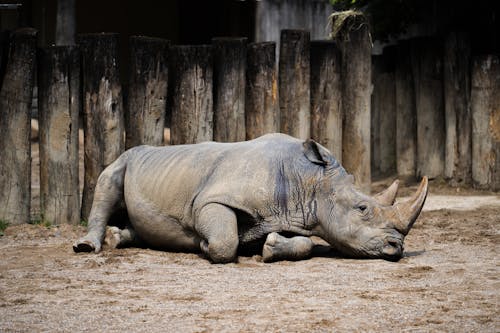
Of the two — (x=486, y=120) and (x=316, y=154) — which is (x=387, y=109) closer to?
(x=486, y=120)

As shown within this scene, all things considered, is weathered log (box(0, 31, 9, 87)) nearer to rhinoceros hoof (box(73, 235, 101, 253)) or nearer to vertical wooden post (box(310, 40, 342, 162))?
rhinoceros hoof (box(73, 235, 101, 253))

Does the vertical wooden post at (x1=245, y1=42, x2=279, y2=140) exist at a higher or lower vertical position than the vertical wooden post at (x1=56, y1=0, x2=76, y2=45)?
lower

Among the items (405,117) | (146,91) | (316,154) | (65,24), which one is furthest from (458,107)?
(65,24)

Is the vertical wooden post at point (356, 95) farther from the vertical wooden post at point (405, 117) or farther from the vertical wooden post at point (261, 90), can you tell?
the vertical wooden post at point (405, 117)

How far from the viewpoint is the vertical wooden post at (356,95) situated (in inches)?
367

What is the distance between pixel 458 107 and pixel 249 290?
18.8ft

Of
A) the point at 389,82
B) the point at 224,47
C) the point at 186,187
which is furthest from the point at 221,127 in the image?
the point at 389,82

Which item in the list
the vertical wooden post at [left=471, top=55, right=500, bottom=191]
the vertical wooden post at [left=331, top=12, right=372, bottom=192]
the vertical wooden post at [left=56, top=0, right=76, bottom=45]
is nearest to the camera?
the vertical wooden post at [left=331, top=12, right=372, bottom=192]

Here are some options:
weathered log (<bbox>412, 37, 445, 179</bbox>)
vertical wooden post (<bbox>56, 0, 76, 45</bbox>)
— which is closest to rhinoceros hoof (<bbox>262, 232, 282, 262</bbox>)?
weathered log (<bbox>412, 37, 445, 179</bbox>)

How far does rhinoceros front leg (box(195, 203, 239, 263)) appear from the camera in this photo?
6.75 meters

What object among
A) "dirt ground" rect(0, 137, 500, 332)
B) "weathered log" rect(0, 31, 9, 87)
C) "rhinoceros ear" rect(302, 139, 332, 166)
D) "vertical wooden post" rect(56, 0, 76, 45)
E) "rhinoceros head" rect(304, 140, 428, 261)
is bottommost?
"dirt ground" rect(0, 137, 500, 332)

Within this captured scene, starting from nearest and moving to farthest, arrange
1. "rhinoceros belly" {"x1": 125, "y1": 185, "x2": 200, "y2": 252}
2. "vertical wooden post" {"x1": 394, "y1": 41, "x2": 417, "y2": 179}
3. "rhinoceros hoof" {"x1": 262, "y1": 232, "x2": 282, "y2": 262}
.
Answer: "rhinoceros hoof" {"x1": 262, "y1": 232, "x2": 282, "y2": 262} < "rhinoceros belly" {"x1": 125, "y1": 185, "x2": 200, "y2": 252} < "vertical wooden post" {"x1": 394, "y1": 41, "x2": 417, "y2": 179}

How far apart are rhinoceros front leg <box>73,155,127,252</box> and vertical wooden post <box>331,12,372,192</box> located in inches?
97.9

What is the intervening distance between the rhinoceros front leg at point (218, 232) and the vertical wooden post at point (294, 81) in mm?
2368
